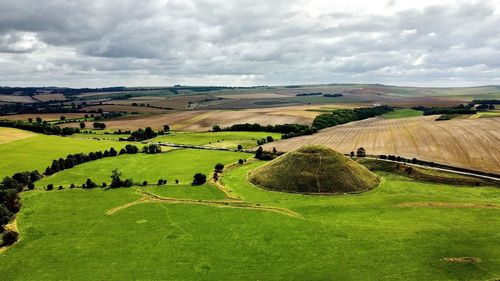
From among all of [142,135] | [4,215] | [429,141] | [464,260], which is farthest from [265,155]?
[464,260]

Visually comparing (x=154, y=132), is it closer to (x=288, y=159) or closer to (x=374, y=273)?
(x=288, y=159)

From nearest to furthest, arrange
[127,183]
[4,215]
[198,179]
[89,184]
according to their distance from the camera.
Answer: [4,215]
[89,184]
[127,183]
[198,179]

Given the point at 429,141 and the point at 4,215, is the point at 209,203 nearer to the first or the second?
the point at 4,215

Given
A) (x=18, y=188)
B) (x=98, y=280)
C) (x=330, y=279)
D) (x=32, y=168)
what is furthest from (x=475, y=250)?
(x=32, y=168)

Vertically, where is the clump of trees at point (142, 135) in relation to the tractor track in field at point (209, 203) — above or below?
above

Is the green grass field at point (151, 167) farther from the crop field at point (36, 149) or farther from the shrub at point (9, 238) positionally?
the shrub at point (9, 238)

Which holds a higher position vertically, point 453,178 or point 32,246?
point 453,178

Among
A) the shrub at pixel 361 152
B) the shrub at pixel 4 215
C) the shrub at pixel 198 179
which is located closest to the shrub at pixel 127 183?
the shrub at pixel 198 179
